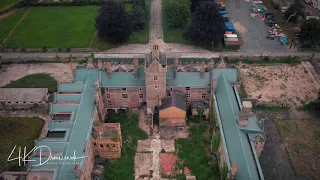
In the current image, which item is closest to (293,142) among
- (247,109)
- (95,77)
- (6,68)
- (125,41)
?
(247,109)

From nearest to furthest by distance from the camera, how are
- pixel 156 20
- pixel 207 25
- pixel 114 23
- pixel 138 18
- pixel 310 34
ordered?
pixel 207 25 → pixel 114 23 → pixel 310 34 → pixel 138 18 → pixel 156 20

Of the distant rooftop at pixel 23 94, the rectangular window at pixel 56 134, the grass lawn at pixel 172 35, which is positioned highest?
→ the grass lawn at pixel 172 35

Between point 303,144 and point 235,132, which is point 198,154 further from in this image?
point 303,144

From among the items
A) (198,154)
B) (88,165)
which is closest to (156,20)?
(198,154)

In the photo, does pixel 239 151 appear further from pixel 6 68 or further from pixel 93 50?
pixel 6 68

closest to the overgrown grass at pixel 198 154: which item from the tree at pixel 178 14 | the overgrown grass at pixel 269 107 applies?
the overgrown grass at pixel 269 107

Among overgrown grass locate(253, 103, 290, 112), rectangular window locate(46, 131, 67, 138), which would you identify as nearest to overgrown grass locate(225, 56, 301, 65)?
overgrown grass locate(253, 103, 290, 112)

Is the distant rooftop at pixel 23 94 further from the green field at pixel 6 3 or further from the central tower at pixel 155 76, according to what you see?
the green field at pixel 6 3
